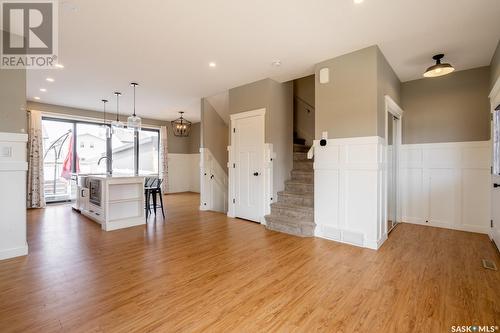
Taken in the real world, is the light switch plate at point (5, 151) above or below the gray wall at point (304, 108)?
below

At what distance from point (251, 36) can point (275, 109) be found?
184 centimetres

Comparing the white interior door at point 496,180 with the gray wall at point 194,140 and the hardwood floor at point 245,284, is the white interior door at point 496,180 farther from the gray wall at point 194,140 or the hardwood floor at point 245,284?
the gray wall at point 194,140

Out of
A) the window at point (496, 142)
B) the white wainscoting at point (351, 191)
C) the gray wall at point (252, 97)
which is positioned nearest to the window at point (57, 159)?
the gray wall at point (252, 97)

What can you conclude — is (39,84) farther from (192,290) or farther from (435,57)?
(435,57)

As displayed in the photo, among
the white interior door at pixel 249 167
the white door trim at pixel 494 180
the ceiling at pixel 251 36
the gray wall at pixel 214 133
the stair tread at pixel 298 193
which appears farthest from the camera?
the gray wall at pixel 214 133

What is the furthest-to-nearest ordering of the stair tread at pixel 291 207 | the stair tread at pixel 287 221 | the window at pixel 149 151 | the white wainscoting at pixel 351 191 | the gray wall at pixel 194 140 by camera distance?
the gray wall at pixel 194 140, the window at pixel 149 151, the stair tread at pixel 291 207, the stair tread at pixel 287 221, the white wainscoting at pixel 351 191

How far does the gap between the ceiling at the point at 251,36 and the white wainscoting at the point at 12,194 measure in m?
1.54

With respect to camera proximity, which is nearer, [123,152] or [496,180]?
[496,180]

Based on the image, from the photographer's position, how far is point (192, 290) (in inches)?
87.0

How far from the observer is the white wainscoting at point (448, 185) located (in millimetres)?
3928

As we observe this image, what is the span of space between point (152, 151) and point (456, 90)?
360 inches

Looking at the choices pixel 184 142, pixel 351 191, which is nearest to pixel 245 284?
pixel 351 191

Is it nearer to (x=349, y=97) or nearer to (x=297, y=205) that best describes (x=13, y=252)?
(x=297, y=205)

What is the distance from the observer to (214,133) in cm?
634
